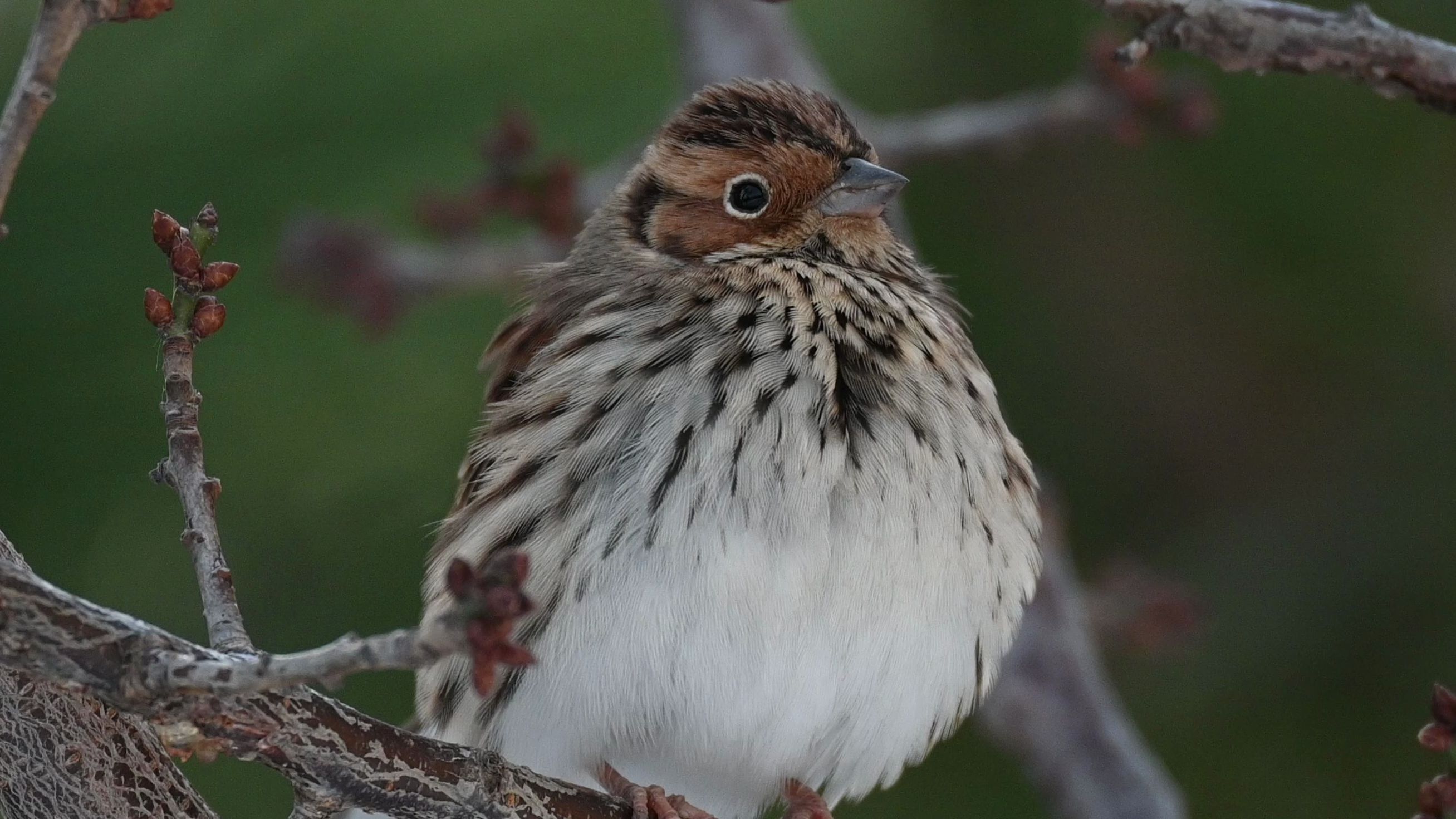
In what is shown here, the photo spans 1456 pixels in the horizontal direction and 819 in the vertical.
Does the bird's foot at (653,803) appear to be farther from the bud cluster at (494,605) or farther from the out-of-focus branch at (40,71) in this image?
the out-of-focus branch at (40,71)

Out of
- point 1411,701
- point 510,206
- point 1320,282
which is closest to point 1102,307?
point 1320,282

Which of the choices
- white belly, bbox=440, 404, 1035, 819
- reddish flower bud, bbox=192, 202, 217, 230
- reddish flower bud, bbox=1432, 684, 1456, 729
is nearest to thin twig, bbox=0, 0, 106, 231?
reddish flower bud, bbox=192, 202, 217, 230

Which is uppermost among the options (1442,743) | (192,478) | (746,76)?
(746,76)

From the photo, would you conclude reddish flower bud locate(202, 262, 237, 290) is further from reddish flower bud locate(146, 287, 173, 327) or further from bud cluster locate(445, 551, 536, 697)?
bud cluster locate(445, 551, 536, 697)

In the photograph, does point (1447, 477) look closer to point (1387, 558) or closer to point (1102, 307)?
point (1387, 558)

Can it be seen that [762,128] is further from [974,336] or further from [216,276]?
[974,336]

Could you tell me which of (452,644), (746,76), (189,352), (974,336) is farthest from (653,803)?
(974,336)

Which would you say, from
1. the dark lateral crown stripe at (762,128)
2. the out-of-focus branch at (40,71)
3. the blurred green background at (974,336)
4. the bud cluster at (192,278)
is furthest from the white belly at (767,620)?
the out-of-focus branch at (40,71)
